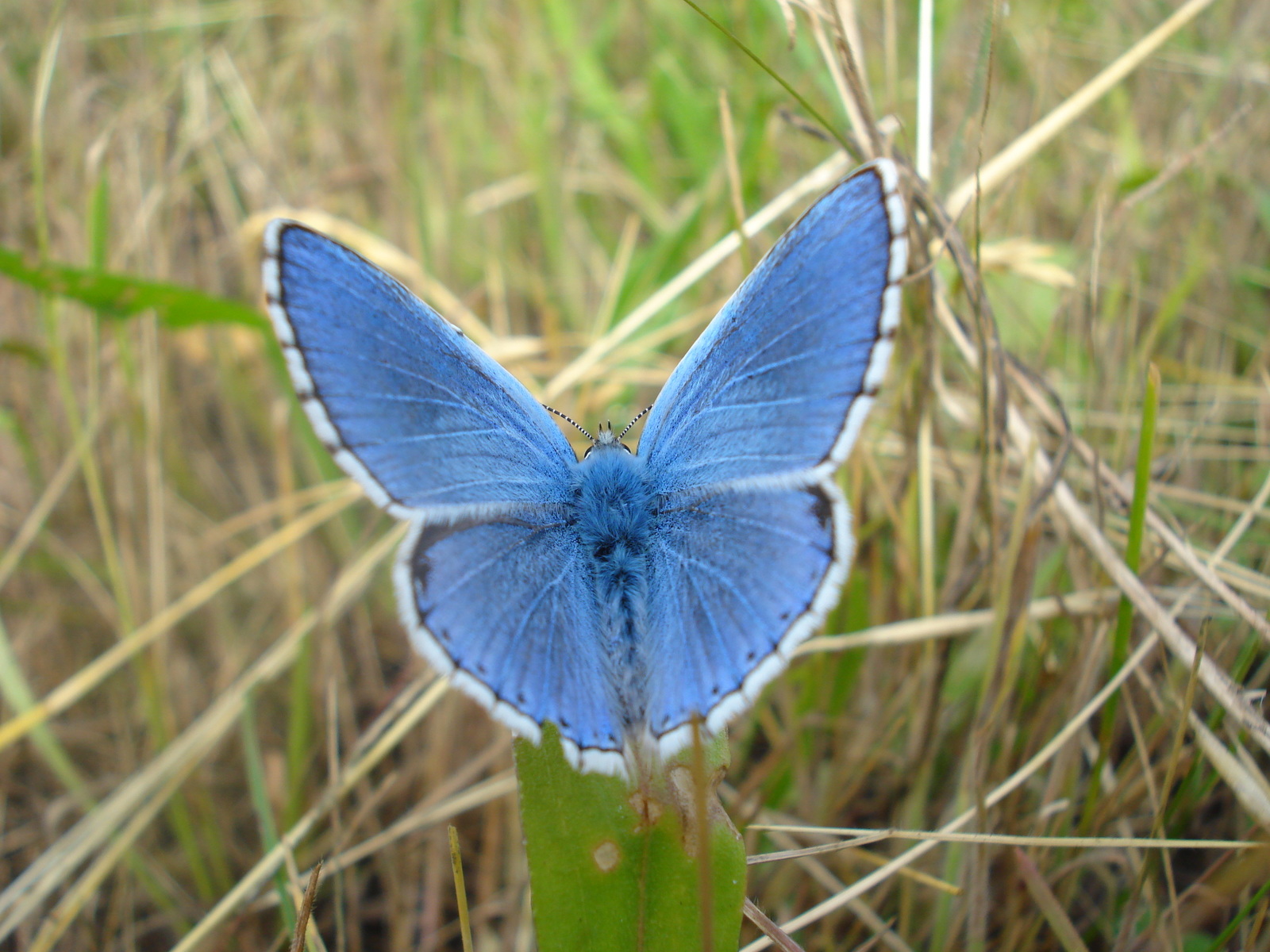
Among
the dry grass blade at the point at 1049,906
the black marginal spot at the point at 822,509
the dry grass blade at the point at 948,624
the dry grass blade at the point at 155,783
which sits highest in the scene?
the black marginal spot at the point at 822,509

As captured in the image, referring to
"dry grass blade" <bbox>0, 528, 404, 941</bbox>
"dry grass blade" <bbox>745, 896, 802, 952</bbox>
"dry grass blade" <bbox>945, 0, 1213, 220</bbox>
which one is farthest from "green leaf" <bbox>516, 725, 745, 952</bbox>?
"dry grass blade" <bbox>945, 0, 1213, 220</bbox>

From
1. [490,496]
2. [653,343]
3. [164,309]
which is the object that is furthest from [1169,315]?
[164,309]

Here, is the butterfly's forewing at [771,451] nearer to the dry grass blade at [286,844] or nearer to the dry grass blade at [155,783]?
the dry grass blade at [286,844]

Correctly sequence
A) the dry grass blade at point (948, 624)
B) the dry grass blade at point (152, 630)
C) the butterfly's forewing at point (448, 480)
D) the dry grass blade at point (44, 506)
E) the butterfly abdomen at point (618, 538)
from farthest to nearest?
1. the dry grass blade at point (44, 506)
2. the dry grass blade at point (152, 630)
3. the dry grass blade at point (948, 624)
4. the butterfly abdomen at point (618, 538)
5. the butterfly's forewing at point (448, 480)

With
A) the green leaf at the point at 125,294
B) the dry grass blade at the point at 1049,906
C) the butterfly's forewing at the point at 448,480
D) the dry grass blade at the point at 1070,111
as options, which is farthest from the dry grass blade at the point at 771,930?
the green leaf at the point at 125,294

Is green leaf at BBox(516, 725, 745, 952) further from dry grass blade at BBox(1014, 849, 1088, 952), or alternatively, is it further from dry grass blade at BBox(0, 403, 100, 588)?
dry grass blade at BBox(0, 403, 100, 588)

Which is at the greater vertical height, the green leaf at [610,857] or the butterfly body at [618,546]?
the butterfly body at [618,546]

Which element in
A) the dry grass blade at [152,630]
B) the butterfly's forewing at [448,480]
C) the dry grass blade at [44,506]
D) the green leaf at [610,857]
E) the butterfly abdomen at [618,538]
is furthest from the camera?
the dry grass blade at [44,506]
